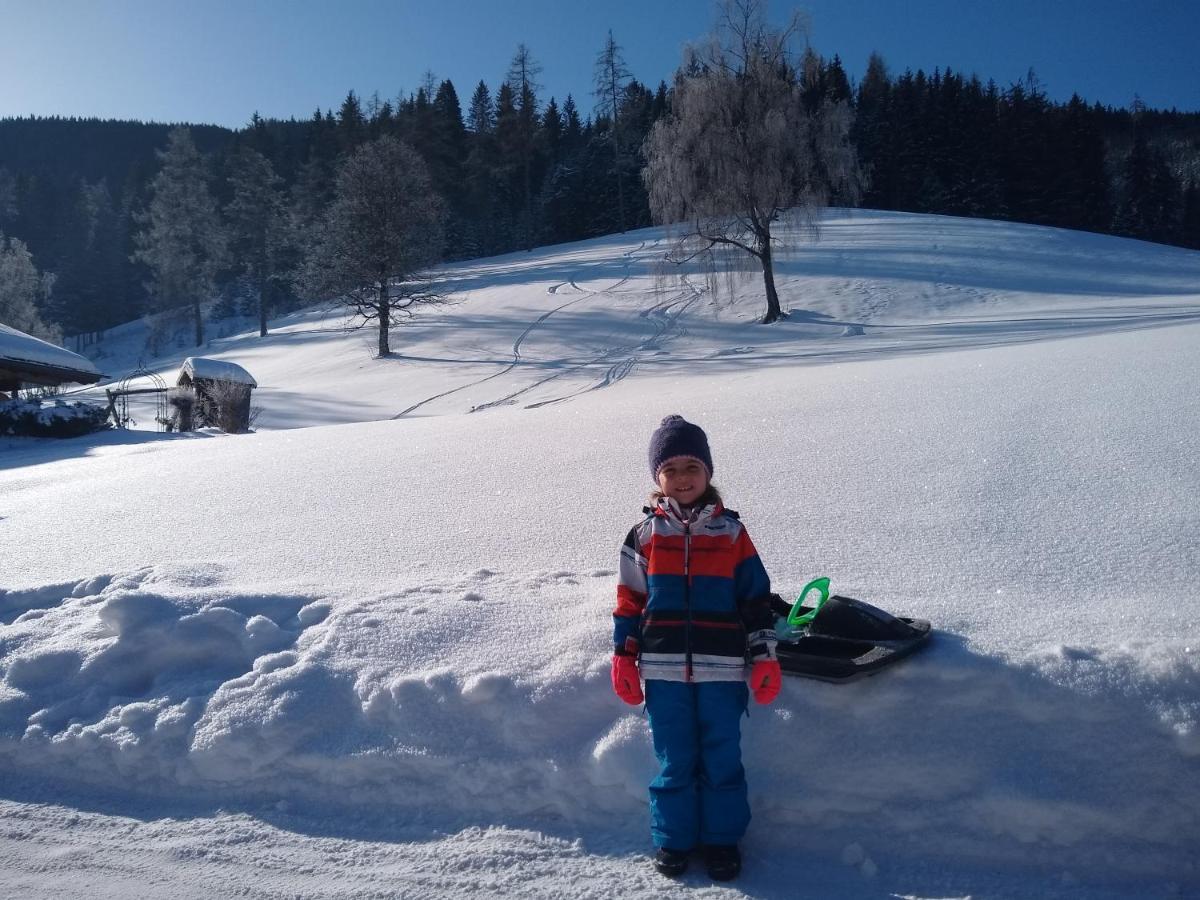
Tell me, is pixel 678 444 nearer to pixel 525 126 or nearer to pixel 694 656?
pixel 694 656

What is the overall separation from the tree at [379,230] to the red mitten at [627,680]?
25.5m

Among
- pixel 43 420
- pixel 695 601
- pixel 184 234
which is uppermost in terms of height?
pixel 184 234

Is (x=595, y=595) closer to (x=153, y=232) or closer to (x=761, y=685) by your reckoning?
(x=761, y=685)

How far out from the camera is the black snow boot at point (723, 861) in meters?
2.51

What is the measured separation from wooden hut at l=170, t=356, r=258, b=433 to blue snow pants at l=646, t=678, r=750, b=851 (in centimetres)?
1369

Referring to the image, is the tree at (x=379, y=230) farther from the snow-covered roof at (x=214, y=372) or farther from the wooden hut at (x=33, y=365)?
the wooden hut at (x=33, y=365)

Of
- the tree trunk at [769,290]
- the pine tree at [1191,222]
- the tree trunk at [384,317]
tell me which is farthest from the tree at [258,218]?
the pine tree at [1191,222]

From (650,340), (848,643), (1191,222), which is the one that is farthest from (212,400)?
(1191,222)

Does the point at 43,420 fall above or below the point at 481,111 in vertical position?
below

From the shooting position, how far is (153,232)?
4456 centimetres

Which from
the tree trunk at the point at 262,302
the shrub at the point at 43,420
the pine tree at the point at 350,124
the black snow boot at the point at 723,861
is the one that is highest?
the pine tree at the point at 350,124

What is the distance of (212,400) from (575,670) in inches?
550

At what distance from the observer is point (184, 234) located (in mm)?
43844

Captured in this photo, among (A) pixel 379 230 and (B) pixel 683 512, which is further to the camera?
(A) pixel 379 230
